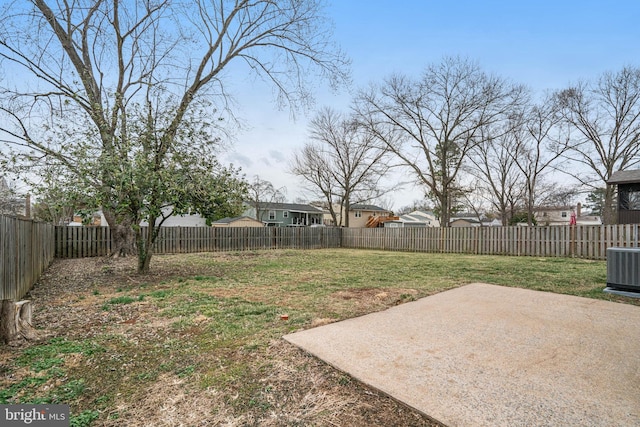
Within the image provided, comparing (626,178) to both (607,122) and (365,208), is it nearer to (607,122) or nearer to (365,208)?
(607,122)

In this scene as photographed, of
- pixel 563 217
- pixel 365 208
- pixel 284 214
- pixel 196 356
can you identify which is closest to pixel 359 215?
pixel 365 208

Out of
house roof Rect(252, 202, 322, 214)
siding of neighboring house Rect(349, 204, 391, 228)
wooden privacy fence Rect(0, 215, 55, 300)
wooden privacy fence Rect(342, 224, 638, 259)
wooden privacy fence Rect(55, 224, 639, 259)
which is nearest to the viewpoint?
wooden privacy fence Rect(0, 215, 55, 300)

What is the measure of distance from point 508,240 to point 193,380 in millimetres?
14137

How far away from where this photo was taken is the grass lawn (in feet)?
6.38

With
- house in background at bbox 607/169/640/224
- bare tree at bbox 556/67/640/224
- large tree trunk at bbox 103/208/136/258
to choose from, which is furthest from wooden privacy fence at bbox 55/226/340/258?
bare tree at bbox 556/67/640/224

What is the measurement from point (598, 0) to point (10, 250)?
1083 centimetres

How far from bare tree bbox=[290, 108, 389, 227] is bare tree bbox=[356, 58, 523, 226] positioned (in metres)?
2.20

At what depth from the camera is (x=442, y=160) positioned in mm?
19078

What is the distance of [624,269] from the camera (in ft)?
16.9

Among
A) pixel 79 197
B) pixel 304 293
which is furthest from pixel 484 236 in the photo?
pixel 79 197

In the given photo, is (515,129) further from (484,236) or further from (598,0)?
(598,0)

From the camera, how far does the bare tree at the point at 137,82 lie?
652 cm

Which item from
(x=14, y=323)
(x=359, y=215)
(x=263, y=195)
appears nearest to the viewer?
(x=14, y=323)

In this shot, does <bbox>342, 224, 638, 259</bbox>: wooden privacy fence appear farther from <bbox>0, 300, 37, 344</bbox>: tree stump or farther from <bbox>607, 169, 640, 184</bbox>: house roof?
<bbox>0, 300, 37, 344</bbox>: tree stump
